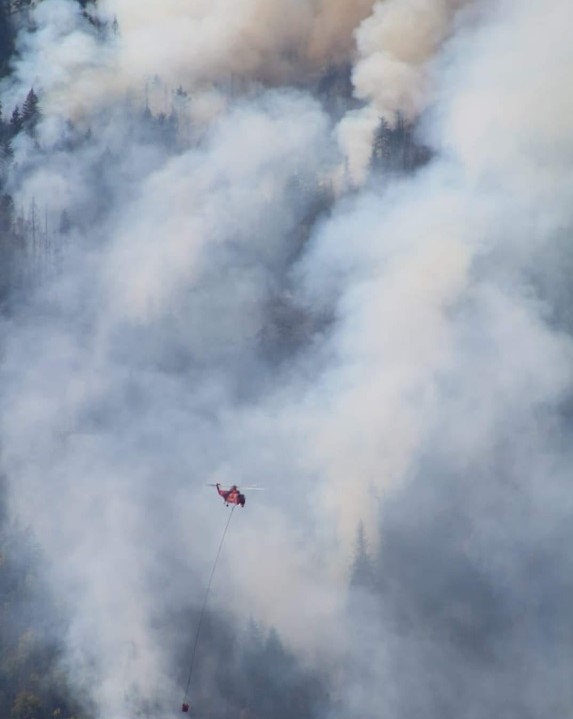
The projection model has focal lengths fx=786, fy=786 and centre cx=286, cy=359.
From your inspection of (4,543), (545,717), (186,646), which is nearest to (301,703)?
(186,646)

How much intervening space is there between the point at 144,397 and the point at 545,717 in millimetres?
25892

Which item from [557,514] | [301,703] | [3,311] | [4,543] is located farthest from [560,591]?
[3,311]

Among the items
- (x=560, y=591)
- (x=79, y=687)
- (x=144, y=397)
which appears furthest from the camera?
(x=144, y=397)

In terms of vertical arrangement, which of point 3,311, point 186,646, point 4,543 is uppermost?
point 3,311

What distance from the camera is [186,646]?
1463 inches

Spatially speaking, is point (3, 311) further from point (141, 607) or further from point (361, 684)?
point (361, 684)

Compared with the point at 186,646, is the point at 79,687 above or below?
below

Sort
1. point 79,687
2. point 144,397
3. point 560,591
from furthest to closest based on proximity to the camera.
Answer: point 144,397
point 560,591
point 79,687

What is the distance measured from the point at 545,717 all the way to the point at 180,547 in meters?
19.1

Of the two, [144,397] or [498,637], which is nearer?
[498,637]

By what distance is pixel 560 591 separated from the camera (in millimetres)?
39062

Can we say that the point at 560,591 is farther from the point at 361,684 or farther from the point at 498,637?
the point at 361,684

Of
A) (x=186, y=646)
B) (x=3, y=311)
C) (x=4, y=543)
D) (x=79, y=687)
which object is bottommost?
(x=79, y=687)

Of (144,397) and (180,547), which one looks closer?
(180,547)
